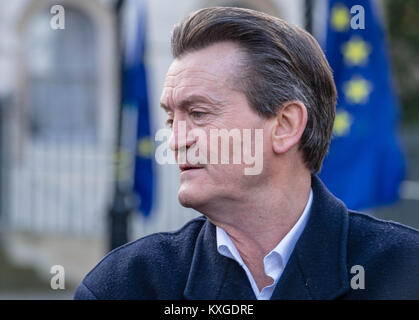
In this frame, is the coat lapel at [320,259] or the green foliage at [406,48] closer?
the coat lapel at [320,259]

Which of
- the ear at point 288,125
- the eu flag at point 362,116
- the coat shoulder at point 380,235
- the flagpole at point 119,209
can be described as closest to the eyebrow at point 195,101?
the ear at point 288,125

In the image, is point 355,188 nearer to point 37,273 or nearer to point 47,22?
point 37,273

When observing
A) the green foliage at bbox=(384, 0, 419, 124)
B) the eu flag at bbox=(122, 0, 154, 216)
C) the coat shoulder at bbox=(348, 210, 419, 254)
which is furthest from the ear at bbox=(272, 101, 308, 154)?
the green foliage at bbox=(384, 0, 419, 124)

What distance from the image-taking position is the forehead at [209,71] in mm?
2320

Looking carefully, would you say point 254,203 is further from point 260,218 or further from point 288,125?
point 288,125

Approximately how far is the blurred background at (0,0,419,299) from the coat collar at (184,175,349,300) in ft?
15.2

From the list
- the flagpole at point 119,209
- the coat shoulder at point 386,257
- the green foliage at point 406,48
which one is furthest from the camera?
the green foliage at point 406,48

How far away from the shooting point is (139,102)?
7445mm

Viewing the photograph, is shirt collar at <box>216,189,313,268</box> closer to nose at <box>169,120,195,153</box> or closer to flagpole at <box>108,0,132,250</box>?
nose at <box>169,120,195,153</box>

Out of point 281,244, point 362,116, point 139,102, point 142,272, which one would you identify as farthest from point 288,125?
point 139,102

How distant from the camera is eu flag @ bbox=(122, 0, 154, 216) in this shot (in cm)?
712

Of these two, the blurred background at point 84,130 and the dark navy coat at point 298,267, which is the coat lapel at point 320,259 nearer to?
the dark navy coat at point 298,267

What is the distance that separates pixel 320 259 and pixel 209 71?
0.64 metres

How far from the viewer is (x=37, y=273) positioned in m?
10.1
